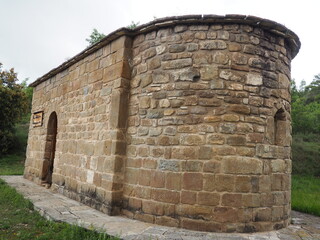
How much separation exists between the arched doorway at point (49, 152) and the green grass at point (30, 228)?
2607 millimetres

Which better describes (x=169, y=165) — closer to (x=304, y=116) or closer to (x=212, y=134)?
(x=212, y=134)

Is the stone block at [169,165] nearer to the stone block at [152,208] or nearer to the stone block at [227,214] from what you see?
the stone block at [152,208]

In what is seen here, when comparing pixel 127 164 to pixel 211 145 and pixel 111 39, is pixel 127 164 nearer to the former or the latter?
pixel 211 145

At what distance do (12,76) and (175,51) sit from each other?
1511cm

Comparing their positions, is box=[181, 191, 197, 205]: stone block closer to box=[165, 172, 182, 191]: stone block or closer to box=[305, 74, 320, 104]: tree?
box=[165, 172, 182, 191]: stone block

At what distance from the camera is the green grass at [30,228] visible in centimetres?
356

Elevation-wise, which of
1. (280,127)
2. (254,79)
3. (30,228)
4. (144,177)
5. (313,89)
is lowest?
(30,228)

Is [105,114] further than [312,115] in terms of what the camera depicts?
No

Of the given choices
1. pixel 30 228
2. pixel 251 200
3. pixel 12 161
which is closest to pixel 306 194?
pixel 251 200

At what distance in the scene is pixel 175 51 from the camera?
453 cm

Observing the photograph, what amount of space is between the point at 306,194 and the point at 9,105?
1521 centimetres

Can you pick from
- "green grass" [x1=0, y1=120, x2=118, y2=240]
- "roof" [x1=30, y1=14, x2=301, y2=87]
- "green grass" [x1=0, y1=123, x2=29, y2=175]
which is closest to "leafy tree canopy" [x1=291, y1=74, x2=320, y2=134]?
"roof" [x1=30, y1=14, x2=301, y2=87]

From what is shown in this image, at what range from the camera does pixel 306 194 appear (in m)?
8.28

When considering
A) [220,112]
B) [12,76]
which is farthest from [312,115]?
[12,76]
